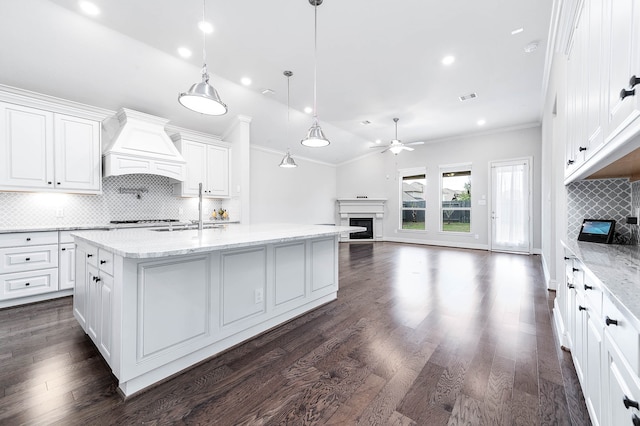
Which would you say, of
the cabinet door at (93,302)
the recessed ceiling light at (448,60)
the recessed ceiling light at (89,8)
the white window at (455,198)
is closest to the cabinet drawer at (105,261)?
the cabinet door at (93,302)

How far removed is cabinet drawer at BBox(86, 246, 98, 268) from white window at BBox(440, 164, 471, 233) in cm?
784

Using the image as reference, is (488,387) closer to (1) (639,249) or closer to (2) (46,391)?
(1) (639,249)

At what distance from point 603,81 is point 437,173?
6996 millimetres

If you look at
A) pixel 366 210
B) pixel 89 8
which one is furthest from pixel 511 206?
pixel 89 8

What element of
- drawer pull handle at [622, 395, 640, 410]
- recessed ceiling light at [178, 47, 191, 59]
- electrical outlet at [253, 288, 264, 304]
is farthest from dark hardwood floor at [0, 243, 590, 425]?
recessed ceiling light at [178, 47, 191, 59]

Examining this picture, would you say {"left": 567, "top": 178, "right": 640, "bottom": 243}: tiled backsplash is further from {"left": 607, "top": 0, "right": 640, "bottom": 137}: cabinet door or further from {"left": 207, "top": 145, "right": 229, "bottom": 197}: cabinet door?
{"left": 207, "top": 145, "right": 229, "bottom": 197}: cabinet door

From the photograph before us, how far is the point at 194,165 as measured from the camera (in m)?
5.06

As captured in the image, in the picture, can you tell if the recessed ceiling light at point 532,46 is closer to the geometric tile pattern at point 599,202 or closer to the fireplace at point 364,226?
the geometric tile pattern at point 599,202

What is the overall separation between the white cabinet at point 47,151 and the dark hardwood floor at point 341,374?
1.58m

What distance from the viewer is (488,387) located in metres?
1.72

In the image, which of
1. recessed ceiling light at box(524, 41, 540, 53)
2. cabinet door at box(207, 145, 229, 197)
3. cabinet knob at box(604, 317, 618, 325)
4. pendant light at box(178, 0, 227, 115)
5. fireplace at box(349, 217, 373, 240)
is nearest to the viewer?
cabinet knob at box(604, 317, 618, 325)

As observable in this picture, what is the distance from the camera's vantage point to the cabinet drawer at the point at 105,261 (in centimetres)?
175

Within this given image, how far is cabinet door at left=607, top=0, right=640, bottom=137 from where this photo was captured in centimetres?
91

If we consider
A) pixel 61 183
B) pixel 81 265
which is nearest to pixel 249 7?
pixel 81 265
